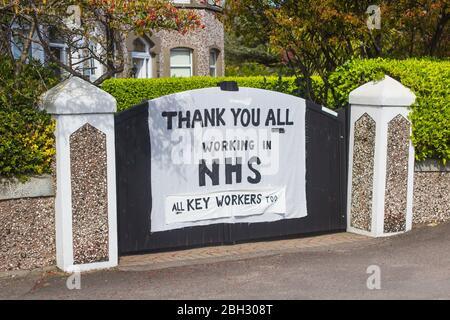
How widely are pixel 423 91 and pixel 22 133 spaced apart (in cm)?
541

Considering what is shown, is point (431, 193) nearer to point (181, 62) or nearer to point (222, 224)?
point (222, 224)

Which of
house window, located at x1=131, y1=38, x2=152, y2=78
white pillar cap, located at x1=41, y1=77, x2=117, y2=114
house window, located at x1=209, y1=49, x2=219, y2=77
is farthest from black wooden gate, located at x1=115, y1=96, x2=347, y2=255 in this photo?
house window, located at x1=209, y1=49, x2=219, y2=77

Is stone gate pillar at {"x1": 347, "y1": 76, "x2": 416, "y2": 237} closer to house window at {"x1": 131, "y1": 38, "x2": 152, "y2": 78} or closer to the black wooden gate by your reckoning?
the black wooden gate

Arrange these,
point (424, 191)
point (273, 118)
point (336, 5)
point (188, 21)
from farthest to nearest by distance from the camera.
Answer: point (336, 5) < point (424, 191) < point (273, 118) < point (188, 21)

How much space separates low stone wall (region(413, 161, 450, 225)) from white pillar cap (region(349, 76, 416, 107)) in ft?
3.57

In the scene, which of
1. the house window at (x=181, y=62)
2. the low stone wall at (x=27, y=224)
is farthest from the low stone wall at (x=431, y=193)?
the house window at (x=181, y=62)

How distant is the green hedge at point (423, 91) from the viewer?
9328 millimetres

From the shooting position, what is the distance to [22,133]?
716 cm

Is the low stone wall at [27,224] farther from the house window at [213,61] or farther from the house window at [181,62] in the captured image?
the house window at [213,61]

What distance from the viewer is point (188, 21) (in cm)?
808

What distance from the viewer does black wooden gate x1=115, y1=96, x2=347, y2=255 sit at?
7918mm

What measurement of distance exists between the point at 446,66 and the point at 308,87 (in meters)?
2.17
